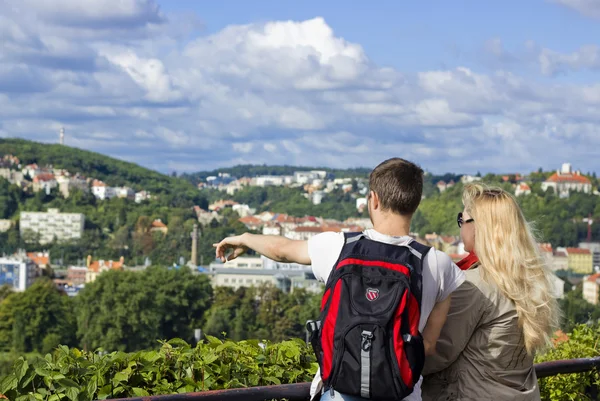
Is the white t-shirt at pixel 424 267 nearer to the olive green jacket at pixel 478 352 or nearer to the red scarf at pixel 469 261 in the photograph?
the olive green jacket at pixel 478 352

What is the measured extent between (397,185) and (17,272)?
78.0 metres

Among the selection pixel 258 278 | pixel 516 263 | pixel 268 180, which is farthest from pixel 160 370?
pixel 268 180

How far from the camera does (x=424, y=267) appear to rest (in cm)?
193

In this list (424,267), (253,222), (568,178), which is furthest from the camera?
(253,222)

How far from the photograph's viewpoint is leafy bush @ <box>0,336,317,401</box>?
2.12 metres

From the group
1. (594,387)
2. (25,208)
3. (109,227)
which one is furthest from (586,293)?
(594,387)

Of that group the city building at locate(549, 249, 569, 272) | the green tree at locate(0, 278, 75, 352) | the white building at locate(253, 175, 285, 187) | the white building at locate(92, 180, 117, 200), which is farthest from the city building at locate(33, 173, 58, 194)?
the green tree at locate(0, 278, 75, 352)

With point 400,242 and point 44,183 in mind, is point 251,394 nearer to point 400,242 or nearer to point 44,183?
point 400,242

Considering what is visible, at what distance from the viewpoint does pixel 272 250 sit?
82.7 inches

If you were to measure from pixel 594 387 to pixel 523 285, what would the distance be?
1424mm

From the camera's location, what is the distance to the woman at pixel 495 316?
215 cm

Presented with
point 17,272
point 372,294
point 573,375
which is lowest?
point 17,272

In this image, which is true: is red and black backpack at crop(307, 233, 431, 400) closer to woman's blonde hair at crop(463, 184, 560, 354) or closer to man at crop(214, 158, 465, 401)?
man at crop(214, 158, 465, 401)

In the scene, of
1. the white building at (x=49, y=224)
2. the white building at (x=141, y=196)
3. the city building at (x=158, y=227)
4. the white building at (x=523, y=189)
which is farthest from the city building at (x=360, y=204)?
the white building at (x=49, y=224)
